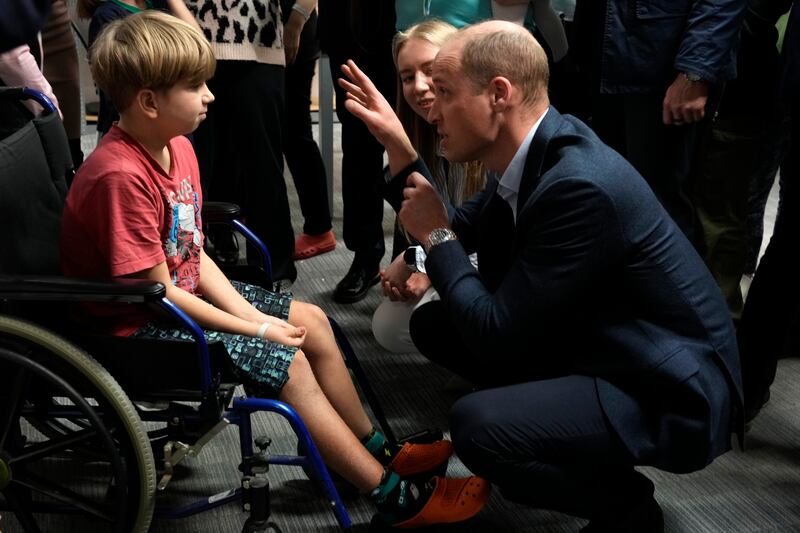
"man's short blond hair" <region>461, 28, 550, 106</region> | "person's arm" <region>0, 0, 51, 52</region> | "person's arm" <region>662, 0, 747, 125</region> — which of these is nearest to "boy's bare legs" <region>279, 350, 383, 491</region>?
"man's short blond hair" <region>461, 28, 550, 106</region>

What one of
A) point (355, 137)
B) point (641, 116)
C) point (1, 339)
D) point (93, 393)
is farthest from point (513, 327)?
point (355, 137)

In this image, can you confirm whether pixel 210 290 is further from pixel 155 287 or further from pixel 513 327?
pixel 513 327

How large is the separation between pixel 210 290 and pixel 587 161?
75 centimetres

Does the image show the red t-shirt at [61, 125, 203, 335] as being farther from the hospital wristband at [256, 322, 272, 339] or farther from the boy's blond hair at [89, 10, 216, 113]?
the hospital wristband at [256, 322, 272, 339]

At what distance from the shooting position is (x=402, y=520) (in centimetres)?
172

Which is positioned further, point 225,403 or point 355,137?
point 355,137

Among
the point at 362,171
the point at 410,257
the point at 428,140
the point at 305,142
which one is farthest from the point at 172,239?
the point at 305,142

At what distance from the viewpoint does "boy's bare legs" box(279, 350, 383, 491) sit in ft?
5.50

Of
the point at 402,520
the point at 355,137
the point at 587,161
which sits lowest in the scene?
the point at 402,520

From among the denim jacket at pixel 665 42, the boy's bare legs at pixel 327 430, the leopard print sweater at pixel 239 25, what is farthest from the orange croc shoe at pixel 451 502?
the leopard print sweater at pixel 239 25

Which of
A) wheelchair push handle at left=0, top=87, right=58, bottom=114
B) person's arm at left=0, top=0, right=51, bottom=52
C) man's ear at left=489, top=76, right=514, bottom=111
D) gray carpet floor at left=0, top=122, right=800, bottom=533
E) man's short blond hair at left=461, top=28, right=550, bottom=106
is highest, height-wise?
person's arm at left=0, top=0, right=51, bottom=52

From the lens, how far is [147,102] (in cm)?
162

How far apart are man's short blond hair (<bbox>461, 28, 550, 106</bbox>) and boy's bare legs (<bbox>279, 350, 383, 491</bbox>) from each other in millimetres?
594

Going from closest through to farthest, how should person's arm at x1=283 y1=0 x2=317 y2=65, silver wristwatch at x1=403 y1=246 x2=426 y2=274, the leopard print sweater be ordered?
1. silver wristwatch at x1=403 y1=246 x2=426 y2=274
2. the leopard print sweater
3. person's arm at x1=283 y1=0 x2=317 y2=65
